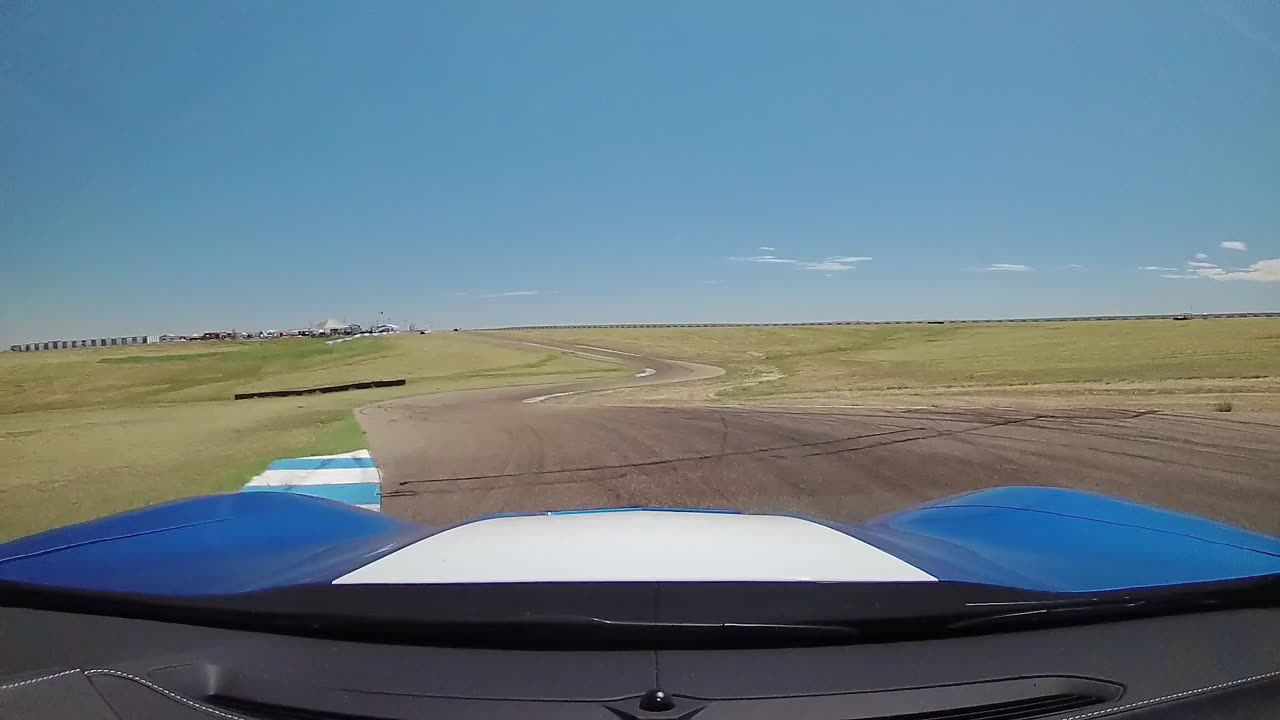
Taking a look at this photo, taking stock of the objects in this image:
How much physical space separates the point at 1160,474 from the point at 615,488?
6735 millimetres

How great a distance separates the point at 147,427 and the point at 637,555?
15870 mm

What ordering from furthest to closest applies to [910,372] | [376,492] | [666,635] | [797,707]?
[910,372] < [376,492] < [666,635] < [797,707]

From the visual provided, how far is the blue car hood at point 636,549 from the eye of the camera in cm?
231

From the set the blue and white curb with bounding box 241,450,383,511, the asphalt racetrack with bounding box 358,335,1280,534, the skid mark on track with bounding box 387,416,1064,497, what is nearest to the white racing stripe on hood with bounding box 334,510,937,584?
the asphalt racetrack with bounding box 358,335,1280,534

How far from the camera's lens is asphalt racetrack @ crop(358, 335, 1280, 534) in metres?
7.45

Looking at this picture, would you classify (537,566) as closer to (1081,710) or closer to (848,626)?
(848,626)

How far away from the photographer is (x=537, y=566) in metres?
2.32

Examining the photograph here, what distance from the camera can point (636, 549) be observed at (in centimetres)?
252

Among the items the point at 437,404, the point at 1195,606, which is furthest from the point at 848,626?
the point at 437,404

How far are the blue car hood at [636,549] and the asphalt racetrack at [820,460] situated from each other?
131 inches

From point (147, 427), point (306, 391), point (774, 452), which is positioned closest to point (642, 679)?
point (774, 452)

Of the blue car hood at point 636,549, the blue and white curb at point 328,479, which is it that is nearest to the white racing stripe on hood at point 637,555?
the blue car hood at point 636,549

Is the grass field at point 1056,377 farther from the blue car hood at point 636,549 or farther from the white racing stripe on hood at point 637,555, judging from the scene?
the white racing stripe on hood at point 637,555

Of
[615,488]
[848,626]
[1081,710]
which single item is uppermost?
[848,626]
